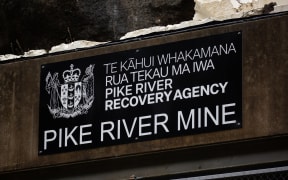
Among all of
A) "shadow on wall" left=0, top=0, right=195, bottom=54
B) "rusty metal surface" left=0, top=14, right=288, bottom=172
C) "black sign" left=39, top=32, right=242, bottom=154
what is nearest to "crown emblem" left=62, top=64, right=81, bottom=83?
"black sign" left=39, top=32, right=242, bottom=154

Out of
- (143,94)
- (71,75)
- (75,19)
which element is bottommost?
(143,94)

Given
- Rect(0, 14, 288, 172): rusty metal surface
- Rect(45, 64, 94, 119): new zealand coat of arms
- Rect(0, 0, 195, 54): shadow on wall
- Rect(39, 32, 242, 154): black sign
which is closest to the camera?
Rect(0, 14, 288, 172): rusty metal surface

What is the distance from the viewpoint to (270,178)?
8047mm

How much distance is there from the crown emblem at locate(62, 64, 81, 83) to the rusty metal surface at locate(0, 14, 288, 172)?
128 mm

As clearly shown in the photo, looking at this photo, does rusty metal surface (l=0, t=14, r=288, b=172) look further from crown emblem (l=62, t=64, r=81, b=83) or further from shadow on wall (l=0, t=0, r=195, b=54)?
shadow on wall (l=0, t=0, r=195, b=54)

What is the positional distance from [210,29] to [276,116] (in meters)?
0.98

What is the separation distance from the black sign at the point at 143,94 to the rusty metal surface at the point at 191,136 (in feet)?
0.19

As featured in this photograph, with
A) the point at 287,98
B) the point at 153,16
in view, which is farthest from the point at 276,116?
the point at 153,16

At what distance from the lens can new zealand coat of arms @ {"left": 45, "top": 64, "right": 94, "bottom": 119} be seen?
896 cm

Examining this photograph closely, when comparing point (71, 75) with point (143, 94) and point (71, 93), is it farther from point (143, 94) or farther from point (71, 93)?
point (143, 94)

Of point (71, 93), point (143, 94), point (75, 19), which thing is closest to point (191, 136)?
point (143, 94)

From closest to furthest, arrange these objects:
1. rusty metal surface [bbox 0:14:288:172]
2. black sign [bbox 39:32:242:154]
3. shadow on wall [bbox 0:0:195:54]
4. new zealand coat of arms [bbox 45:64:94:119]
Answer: rusty metal surface [bbox 0:14:288:172]
black sign [bbox 39:32:242:154]
new zealand coat of arms [bbox 45:64:94:119]
shadow on wall [bbox 0:0:195:54]

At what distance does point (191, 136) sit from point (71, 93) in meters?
1.23

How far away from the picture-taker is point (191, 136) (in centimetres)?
841
